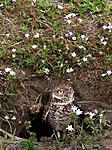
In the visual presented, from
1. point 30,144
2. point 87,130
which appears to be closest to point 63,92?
point 87,130

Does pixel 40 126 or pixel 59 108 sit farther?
pixel 40 126

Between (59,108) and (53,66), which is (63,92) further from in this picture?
(53,66)

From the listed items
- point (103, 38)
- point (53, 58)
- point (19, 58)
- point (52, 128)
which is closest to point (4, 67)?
point (19, 58)

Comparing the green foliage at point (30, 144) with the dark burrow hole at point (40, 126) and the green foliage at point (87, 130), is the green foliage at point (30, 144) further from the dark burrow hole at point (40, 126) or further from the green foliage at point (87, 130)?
the dark burrow hole at point (40, 126)

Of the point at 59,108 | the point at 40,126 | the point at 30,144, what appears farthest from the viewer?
the point at 40,126

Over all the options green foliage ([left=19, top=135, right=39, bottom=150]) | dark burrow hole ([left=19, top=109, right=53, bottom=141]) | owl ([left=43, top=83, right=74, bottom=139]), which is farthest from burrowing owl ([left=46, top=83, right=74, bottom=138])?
green foliage ([left=19, top=135, right=39, bottom=150])

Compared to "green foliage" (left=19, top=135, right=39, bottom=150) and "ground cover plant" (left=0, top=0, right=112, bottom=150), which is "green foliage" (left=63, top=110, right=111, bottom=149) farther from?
"green foliage" (left=19, top=135, right=39, bottom=150)

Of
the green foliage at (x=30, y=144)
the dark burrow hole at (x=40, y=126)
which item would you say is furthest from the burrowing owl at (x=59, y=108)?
the green foliage at (x=30, y=144)
